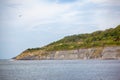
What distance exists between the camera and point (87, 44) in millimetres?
197125

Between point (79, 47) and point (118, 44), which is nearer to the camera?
point (118, 44)

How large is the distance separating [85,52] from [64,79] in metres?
122

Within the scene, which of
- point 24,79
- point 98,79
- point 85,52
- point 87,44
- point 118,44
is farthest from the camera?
point 87,44

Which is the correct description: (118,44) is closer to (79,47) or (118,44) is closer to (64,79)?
(79,47)

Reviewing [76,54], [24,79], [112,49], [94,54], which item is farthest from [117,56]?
[24,79]

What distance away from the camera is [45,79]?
2436 inches

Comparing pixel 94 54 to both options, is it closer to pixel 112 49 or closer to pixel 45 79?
pixel 112 49

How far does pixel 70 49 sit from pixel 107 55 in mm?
36816

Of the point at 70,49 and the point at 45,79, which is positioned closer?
the point at 45,79

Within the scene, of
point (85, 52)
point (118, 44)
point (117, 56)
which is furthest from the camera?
point (85, 52)

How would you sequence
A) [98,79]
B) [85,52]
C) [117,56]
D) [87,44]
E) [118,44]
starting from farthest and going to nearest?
1. [87,44]
2. [85,52]
3. [118,44]
4. [117,56]
5. [98,79]

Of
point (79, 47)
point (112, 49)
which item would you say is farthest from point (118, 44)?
point (79, 47)

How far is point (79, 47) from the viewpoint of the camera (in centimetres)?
19750

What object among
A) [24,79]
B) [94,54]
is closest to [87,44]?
[94,54]
